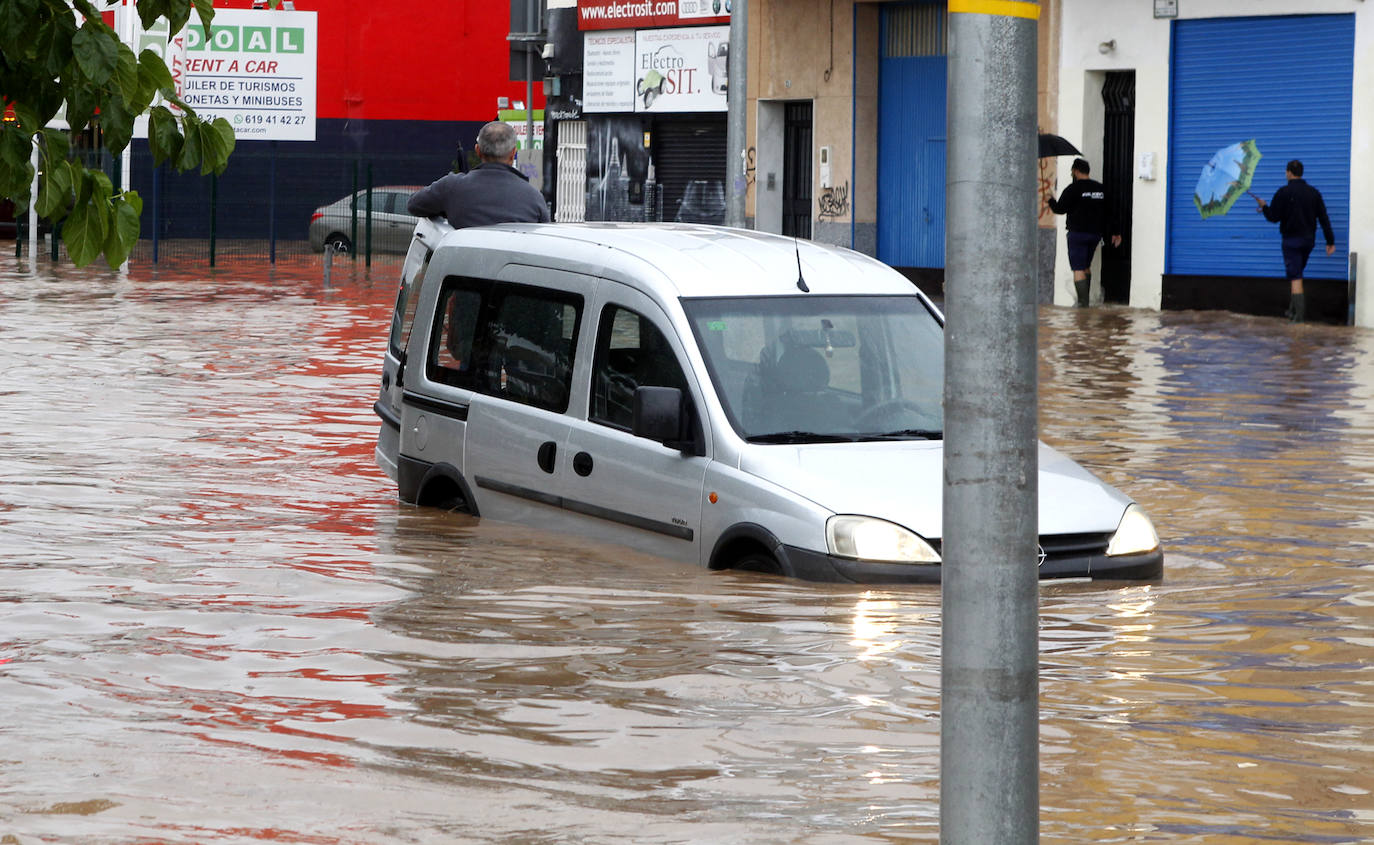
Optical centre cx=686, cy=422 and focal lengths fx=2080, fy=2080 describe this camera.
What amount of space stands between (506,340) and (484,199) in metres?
2.11

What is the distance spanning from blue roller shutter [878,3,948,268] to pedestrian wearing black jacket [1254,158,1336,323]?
7.11 m

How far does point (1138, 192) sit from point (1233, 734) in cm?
2186

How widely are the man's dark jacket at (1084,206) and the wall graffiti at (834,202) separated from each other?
5.25 metres

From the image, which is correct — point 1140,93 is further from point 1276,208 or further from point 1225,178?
point 1276,208

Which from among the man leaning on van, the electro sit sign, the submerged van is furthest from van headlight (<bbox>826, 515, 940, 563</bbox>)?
the electro sit sign

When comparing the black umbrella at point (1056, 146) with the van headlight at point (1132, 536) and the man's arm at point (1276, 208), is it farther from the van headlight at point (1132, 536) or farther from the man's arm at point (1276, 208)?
the van headlight at point (1132, 536)

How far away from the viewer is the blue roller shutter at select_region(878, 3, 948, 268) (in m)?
30.7

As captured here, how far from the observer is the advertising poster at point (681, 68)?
→ 114 ft

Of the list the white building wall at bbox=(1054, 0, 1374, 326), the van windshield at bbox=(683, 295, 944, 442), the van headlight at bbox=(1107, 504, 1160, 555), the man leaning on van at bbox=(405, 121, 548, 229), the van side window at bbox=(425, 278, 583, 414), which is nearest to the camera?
the van headlight at bbox=(1107, 504, 1160, 555)

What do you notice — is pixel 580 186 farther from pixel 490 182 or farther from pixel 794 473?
pixel 794 473

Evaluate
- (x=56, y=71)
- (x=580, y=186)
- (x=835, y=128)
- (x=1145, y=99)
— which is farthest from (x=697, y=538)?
(x=580, y=186)

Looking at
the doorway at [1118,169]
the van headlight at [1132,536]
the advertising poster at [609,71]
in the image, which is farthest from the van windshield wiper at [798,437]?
the advertising poster at [609,71]

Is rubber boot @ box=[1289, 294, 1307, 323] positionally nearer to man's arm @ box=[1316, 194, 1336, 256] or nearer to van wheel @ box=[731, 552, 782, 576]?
man's arm @ box=[1316, 194, 1336, 256]

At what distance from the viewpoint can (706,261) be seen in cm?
878
